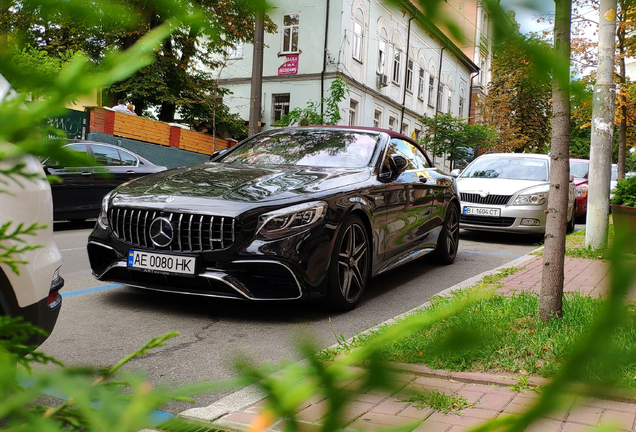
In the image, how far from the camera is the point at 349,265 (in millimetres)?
4746

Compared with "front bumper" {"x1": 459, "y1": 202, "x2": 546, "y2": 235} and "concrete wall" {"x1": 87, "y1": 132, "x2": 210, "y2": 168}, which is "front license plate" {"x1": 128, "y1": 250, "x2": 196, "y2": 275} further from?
"concrete wall" {"x1": 87, "y1": 132, "x2": 210, "y2": 168}

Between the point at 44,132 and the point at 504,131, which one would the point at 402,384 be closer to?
the point at 44,132

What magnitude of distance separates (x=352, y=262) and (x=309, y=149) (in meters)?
1.21

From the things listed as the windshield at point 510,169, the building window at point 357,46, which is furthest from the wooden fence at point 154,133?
the windshield at point 510,169

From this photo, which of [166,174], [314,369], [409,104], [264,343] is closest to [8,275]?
[264,343]

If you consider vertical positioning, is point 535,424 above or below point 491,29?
below

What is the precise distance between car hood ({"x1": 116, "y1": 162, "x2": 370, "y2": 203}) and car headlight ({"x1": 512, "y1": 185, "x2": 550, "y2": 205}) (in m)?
5.40

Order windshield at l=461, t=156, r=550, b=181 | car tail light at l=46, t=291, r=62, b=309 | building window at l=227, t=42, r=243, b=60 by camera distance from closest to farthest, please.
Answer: building window at l=227, t=42, r=243, b=60 < car tail light at l=46, t=291, r=62, b=309 < windshield at l=461, t=156, r=550, b=181

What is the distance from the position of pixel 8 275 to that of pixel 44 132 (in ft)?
6.78

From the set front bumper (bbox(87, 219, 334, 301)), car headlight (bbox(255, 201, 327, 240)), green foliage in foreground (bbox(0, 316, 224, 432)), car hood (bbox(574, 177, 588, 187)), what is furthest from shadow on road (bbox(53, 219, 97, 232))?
car hood (bbox(574, 177, 588, 187))

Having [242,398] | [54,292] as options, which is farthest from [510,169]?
[242,398]

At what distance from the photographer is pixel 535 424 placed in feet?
1.33

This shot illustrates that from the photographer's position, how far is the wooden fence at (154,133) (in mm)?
18234

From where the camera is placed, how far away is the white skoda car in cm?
988
